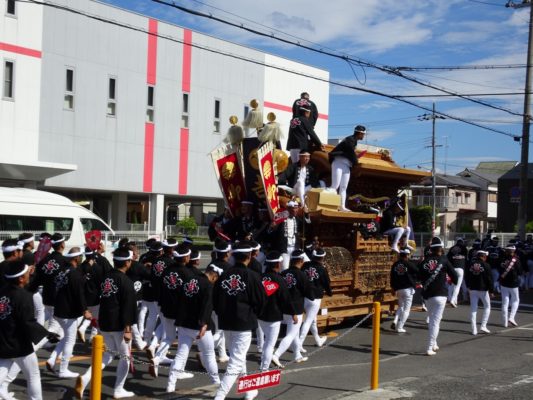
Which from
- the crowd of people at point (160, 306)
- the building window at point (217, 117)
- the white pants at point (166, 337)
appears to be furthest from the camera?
the building window at point (217, 117)

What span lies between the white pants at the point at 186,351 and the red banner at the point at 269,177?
4.01 metres

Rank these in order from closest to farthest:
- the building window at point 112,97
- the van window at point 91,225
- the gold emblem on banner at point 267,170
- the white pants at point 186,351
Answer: the white pants at point 186,351
the gold emblem on banner at point 267,170
the van window at point 91,225
the building window at point 112,97

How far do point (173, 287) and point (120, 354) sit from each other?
3.83 ft

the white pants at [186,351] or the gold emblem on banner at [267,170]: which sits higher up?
the gold emblem on banner at [267,170]

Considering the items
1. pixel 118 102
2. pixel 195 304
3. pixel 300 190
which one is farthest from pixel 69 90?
pixel 195 304

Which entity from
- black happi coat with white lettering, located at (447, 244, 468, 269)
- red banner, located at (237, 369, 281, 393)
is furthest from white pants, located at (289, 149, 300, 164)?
black happi coat with white lettering, located at (447, 244, 468, 269)

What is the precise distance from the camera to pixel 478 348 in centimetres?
1183

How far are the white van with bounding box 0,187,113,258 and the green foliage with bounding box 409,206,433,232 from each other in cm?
3455

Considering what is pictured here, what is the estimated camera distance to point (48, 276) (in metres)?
9.92

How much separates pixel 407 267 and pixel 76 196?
23.9 m

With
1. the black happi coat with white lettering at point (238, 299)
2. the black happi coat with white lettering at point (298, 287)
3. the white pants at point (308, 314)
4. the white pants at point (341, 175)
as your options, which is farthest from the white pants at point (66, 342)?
the white pants at point (341, 175)

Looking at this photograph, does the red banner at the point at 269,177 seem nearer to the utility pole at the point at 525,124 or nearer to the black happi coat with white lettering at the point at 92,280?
the black happi coat with white lettering at the point at 92,280

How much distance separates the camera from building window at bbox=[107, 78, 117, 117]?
102 ft

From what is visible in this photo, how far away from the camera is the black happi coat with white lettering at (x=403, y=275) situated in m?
12.8
